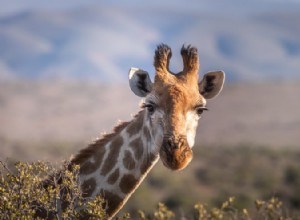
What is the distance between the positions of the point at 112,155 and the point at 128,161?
26 cm

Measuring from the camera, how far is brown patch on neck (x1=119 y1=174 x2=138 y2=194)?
353 inches

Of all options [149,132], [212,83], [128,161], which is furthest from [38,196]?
[212,83]

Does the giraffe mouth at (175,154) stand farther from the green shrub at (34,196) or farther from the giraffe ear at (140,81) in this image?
the giraffe ear at (140,81)

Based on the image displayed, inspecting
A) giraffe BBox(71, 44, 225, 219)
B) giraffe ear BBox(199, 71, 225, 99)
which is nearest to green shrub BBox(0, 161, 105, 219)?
giraffe BBox(71, 44, 225, 219)

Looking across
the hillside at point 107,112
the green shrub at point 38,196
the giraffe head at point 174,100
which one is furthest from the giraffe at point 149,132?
the hillside at point 107,112

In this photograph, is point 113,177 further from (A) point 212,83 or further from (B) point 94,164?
(A) point 212,83

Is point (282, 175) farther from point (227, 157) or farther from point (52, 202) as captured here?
point (52, 202)

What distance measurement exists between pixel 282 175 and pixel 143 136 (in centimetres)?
3291

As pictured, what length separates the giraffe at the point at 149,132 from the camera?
28.1 ft

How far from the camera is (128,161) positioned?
29.7 feet

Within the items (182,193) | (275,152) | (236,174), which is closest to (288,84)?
(275,152)

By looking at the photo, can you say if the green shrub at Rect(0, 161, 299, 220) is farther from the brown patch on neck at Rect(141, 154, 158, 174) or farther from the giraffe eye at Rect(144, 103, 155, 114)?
the giraffe eye at Rect(144, 103, 155, 114)

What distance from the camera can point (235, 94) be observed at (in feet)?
444

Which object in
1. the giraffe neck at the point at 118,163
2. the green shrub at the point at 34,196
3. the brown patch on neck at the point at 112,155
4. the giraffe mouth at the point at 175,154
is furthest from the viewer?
the brown patch on neck at the point at 112,155
